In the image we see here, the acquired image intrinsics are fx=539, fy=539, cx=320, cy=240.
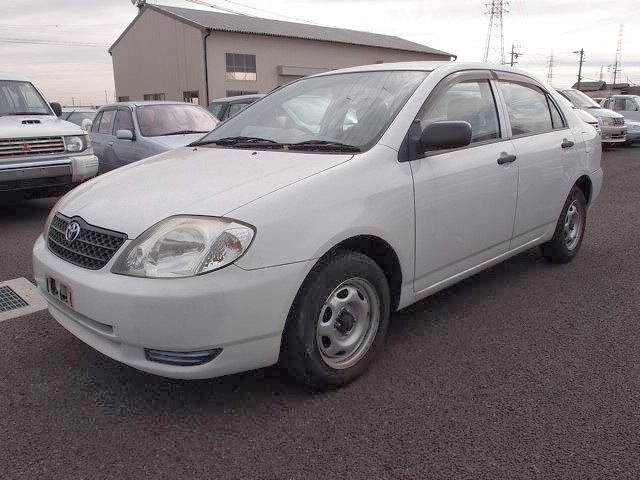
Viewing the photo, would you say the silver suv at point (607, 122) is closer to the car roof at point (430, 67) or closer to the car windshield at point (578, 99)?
the car windshield at point (578, 99)

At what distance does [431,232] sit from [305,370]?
1052mm

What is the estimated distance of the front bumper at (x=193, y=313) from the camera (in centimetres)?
214

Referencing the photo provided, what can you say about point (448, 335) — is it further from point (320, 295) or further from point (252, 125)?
point (252, 125)

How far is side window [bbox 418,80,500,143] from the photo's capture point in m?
3.18

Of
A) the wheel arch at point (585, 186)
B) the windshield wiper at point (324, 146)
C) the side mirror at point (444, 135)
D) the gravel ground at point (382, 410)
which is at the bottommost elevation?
the gravel ground at point (382, 410)

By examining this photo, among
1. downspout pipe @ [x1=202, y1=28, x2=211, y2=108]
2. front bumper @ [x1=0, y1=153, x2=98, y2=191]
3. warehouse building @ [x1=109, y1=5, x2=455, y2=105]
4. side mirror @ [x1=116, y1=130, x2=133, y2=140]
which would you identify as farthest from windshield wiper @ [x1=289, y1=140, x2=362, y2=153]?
warehouse building @ [x1=109, y1=5, x2=455, y2=105]

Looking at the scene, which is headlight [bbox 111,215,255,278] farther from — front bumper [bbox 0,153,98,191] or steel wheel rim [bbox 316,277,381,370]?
front bumper [bbox 0,153,98,191]

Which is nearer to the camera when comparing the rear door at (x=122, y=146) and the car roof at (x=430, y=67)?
the car roof at (x=430, y=67)

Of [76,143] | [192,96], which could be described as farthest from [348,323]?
[192,96]

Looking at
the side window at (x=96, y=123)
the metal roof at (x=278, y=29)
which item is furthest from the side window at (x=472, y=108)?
the metal roof at (x=278, y=29)

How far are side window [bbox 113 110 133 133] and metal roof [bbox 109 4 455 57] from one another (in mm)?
19927

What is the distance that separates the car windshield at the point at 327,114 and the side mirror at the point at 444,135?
225mm

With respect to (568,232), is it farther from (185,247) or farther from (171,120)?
(171,120)

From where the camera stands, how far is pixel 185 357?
223 cm
